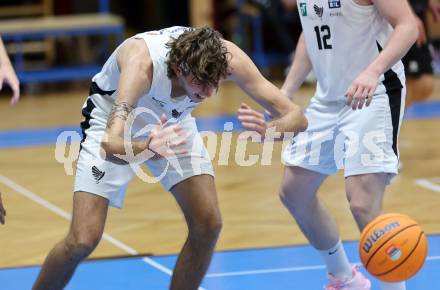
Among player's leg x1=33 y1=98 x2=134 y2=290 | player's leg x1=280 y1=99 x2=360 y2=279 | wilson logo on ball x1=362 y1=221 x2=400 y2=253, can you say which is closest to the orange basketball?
wilson logo on ball x1=362 y1=221 x2=400 y2=253

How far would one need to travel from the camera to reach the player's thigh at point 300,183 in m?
5.61

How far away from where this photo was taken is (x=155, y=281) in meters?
6.23

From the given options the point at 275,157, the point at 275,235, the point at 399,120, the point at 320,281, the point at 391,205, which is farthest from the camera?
the point at 275,157

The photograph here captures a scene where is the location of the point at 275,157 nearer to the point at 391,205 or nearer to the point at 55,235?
the point at 391,205

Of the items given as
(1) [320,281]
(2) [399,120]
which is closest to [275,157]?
(1) [320,281]

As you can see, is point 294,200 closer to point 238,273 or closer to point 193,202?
point 193,202

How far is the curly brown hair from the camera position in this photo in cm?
475

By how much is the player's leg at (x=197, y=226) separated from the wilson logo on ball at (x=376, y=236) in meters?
0.74

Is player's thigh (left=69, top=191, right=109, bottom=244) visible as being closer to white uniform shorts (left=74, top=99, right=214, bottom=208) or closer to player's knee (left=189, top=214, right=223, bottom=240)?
white uniform shorts (left=74, top=99, right=214, bottom=208)

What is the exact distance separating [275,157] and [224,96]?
16.4ft

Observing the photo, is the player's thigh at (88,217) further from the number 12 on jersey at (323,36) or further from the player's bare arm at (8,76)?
the number 12 on jersey at (323,36)

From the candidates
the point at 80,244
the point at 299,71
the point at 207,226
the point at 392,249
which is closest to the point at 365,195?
the point at 392,249

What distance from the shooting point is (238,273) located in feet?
20.9

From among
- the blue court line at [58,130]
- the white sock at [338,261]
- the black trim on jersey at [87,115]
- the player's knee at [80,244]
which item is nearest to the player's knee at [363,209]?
the white sock at [338,261]
